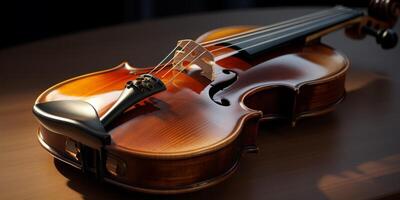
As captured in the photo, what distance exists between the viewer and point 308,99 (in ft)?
2.86

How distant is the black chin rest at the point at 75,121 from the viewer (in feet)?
1.99

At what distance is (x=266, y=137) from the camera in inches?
33.2

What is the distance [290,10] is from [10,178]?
97 centimetres

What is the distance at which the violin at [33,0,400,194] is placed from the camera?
63cm

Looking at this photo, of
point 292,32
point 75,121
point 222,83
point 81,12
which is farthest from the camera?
point 81,12

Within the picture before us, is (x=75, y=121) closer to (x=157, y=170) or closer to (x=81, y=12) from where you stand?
(x=157, y=170)

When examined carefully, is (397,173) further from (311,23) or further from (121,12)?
(121,12)

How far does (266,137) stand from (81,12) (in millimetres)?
1125

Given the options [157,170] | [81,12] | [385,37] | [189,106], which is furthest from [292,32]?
[81,12]

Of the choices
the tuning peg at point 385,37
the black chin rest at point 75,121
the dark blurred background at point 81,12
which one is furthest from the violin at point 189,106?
the dark blurred background at point 81,12

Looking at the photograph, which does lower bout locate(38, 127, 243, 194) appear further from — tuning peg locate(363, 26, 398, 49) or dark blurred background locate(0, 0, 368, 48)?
dark blurred background locate(0, 0, 368, 48)

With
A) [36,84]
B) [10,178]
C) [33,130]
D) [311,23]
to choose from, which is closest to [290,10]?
[311,23]

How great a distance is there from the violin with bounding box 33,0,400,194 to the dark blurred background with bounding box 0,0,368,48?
80 cm

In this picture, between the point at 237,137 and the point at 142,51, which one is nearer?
the point at 237,137
